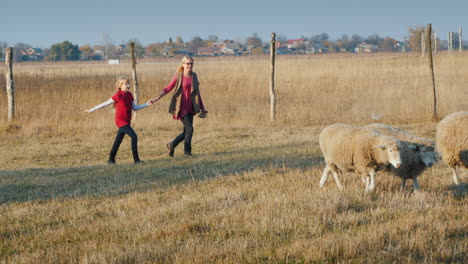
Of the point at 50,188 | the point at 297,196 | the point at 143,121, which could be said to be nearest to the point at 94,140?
the point at 143,121

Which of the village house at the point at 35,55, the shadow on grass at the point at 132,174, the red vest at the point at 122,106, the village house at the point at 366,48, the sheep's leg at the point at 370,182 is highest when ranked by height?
the village house at the point at 366,48

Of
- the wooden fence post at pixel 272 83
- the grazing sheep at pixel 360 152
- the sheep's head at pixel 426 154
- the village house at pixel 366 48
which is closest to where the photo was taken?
the grazing sheep at pixel 360 152

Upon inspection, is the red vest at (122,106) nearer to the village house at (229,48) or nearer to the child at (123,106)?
the child at (123,106)

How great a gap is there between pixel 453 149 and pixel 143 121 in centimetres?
1075

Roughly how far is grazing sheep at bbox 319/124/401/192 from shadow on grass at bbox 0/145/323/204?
1.71 meters

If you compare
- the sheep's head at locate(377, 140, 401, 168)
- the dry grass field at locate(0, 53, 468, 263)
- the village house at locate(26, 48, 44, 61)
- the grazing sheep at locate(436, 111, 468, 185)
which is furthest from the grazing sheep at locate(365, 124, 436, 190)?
the village house at locate(26, 48, 44, 61)

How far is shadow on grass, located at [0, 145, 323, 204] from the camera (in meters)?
8.25

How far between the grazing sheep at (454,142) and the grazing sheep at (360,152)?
1329 mm

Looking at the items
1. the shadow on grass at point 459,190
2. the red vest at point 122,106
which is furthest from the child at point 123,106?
the shadow on grass at point 459,190

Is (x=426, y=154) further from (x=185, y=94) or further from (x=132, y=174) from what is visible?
(x=185, y=94)

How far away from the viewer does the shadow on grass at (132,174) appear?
825 centimetres

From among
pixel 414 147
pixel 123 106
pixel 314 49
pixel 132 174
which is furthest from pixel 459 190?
pixel 314 49

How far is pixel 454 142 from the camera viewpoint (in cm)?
792

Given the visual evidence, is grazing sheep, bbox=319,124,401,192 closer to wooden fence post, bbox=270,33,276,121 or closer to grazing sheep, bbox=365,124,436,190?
grazing sheep, bbox=365,124,436,190
